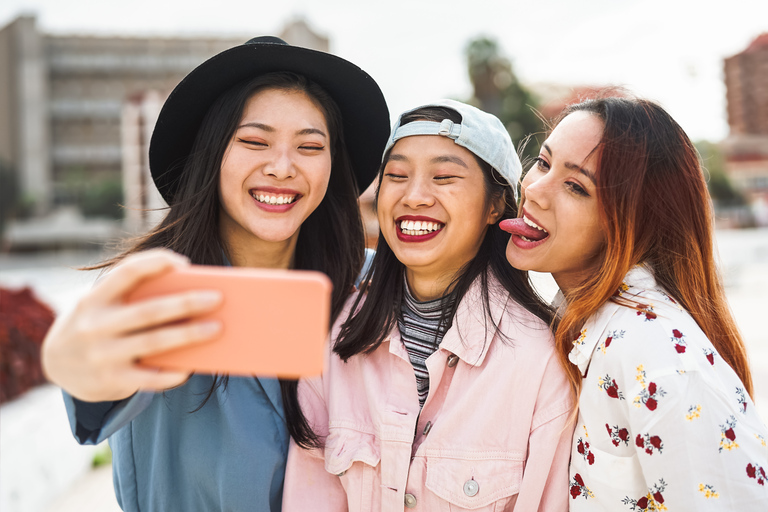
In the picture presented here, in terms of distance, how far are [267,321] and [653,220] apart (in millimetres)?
1445

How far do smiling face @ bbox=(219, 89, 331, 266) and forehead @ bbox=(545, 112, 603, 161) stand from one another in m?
0.90

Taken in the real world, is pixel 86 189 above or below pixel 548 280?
below

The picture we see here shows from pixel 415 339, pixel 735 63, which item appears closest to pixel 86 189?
pixel 735 63

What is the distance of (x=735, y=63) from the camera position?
33.1m

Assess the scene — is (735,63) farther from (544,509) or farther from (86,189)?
(86,189)

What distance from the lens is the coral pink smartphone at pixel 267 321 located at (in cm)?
91

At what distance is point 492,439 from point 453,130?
3.69ft

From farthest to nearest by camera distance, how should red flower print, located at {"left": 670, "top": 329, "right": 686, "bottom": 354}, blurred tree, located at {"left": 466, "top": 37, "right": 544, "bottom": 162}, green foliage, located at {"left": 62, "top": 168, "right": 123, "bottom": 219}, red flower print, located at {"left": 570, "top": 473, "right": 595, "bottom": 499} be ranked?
1. green foliage, located at {"left": 62, "top": 168, "right": 123, "bottom": 219}
2. blurred tree, located at {"left": 466, "top": 37, "right": 544, "bottom": 162}
3. red flower print, located at {"left": 570, "top": 473, "right": 595, "bottom": 499}
4. red flower print, located at {"left": 670, "top": 329, "right": 686, "bottom": 354}

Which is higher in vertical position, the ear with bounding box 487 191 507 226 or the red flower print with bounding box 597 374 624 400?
the ear with bounding box 487 191 507 226

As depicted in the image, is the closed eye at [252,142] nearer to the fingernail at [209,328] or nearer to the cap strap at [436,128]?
the cap strap at [436,128]

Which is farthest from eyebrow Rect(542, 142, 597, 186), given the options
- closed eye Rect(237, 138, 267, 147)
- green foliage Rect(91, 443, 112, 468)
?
green foliage Rect(91, 443, 112, 468)

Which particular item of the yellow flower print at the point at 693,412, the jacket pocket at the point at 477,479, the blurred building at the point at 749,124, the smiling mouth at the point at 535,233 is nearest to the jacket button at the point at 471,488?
the jacket pocket at the point at 477,479

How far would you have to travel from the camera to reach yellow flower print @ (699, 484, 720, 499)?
1.45 m

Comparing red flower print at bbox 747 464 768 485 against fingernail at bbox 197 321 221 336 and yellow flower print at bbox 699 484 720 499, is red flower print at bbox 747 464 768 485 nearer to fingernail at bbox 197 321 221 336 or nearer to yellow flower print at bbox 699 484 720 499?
yellow flower print at bbox 699 484 720 499
